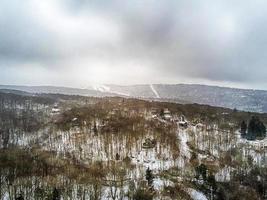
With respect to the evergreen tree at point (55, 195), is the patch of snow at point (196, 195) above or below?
below

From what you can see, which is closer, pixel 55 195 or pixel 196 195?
pixel 55 195

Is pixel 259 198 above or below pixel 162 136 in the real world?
below

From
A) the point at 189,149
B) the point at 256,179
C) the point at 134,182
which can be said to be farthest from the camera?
the point at 189,149

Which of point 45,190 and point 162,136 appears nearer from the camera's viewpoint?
point 45,190

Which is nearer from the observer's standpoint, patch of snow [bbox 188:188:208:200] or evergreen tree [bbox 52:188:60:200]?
evergreen tree [bbox 52:188:60:200]

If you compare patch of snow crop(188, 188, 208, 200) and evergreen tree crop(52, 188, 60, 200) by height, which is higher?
evergreen tree crop(52, 188, 60, 200)

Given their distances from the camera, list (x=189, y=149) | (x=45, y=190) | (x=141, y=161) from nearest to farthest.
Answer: (x=45, y=190)
(x=141, y=161)
(x=189, y=149)

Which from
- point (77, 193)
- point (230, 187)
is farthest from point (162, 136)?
point (77, 193)

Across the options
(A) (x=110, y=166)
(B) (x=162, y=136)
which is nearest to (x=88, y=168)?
(A) (x=110, y=166)

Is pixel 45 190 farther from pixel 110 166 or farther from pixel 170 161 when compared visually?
pixel 170 161

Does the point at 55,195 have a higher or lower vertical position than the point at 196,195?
higher

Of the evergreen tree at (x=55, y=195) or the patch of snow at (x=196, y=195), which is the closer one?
the evergreen tree at (x=55, y=195)
